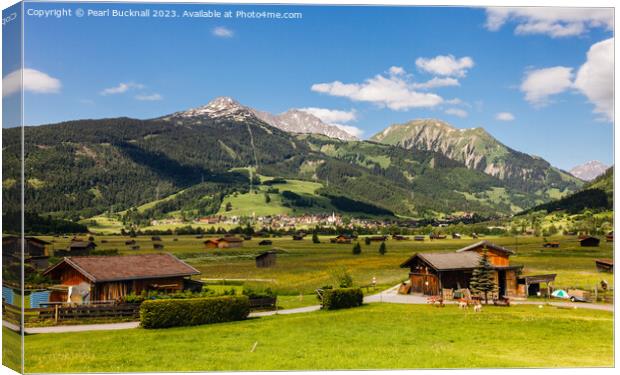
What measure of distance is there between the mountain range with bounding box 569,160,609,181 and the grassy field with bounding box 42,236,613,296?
329cm

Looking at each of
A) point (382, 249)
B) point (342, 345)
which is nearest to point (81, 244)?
point (342, 345)

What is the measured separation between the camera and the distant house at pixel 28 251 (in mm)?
21672

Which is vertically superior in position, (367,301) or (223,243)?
(223,243)

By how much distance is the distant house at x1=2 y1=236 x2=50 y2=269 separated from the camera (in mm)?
21672

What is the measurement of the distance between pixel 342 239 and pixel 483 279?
7932 millimetres

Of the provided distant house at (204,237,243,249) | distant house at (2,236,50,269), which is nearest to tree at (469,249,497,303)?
distant house at (204,237,243,249)

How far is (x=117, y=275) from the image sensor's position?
26.6 metres

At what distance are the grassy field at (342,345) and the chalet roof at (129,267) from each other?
293 centimetres

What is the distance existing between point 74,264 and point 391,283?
15681mm

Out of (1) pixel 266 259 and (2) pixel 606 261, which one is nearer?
(2) pixel 606 261

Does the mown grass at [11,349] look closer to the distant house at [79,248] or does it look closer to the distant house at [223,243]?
the distant house at [79,248]

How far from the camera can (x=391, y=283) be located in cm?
3191

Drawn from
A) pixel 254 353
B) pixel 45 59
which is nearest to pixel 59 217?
pixel 45 59

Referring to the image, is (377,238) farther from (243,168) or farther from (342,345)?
(342,345)
